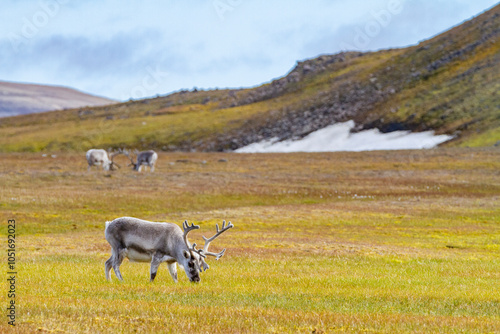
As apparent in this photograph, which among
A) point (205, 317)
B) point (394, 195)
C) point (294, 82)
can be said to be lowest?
point (394, 195)

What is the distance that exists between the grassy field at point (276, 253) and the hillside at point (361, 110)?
64.8 m

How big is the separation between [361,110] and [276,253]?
127m

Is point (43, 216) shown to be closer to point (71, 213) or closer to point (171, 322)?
point (71, 213)

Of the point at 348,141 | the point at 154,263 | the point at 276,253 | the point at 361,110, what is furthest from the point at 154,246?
the point at 361,110

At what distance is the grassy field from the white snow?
159 ft

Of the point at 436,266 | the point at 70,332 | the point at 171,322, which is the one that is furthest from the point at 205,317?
the point at 436,266

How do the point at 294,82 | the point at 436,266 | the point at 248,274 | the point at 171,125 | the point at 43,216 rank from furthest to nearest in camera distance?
1. the point at 294,82
2. the point at 171,125
3. the point at 43,216
4. the point at 436,266
5. the point at 248,274

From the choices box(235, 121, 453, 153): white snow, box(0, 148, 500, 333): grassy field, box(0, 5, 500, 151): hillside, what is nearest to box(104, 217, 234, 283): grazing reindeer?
box(0, 148, 500, 333): grassy field

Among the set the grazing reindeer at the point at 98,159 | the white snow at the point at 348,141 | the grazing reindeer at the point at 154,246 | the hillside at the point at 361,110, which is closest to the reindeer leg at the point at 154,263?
the grazing reindeer at the point at 154,246

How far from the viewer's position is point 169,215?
42.8m

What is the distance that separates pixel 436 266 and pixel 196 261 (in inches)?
408

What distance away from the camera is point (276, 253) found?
85.9 ft

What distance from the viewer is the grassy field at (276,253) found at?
39.9ft

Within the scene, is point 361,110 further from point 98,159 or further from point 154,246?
point 154,246
